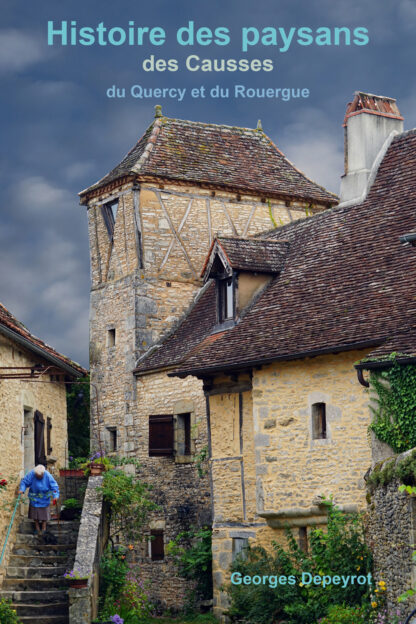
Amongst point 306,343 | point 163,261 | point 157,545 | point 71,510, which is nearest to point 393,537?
point 306,343

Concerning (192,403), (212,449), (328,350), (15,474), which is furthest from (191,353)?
(328,350)

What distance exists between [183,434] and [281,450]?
19.7 feet

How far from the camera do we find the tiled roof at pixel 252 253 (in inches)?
814

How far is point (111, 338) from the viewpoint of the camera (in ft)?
87.5

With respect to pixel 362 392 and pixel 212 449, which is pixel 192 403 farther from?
pixel 362 392

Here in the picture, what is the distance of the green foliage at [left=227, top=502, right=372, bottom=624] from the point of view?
1584 cm

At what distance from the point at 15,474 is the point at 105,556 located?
221 cm

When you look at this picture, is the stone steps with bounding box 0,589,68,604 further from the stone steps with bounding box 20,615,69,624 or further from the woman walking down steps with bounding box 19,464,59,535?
the woman walking down steps with bounding box 19,464,59,535

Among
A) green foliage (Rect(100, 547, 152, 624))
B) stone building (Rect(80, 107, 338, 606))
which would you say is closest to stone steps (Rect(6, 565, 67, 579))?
green foliage (Rect(100, 547, 152, 624))

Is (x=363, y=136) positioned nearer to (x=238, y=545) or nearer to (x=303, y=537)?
(x=303, y=537)

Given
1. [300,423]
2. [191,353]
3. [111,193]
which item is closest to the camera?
[300,423]

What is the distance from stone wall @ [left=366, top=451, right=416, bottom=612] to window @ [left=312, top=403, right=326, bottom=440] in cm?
285

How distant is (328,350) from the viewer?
1709 centimetres

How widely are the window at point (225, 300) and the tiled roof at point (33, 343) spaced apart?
3236 mm
